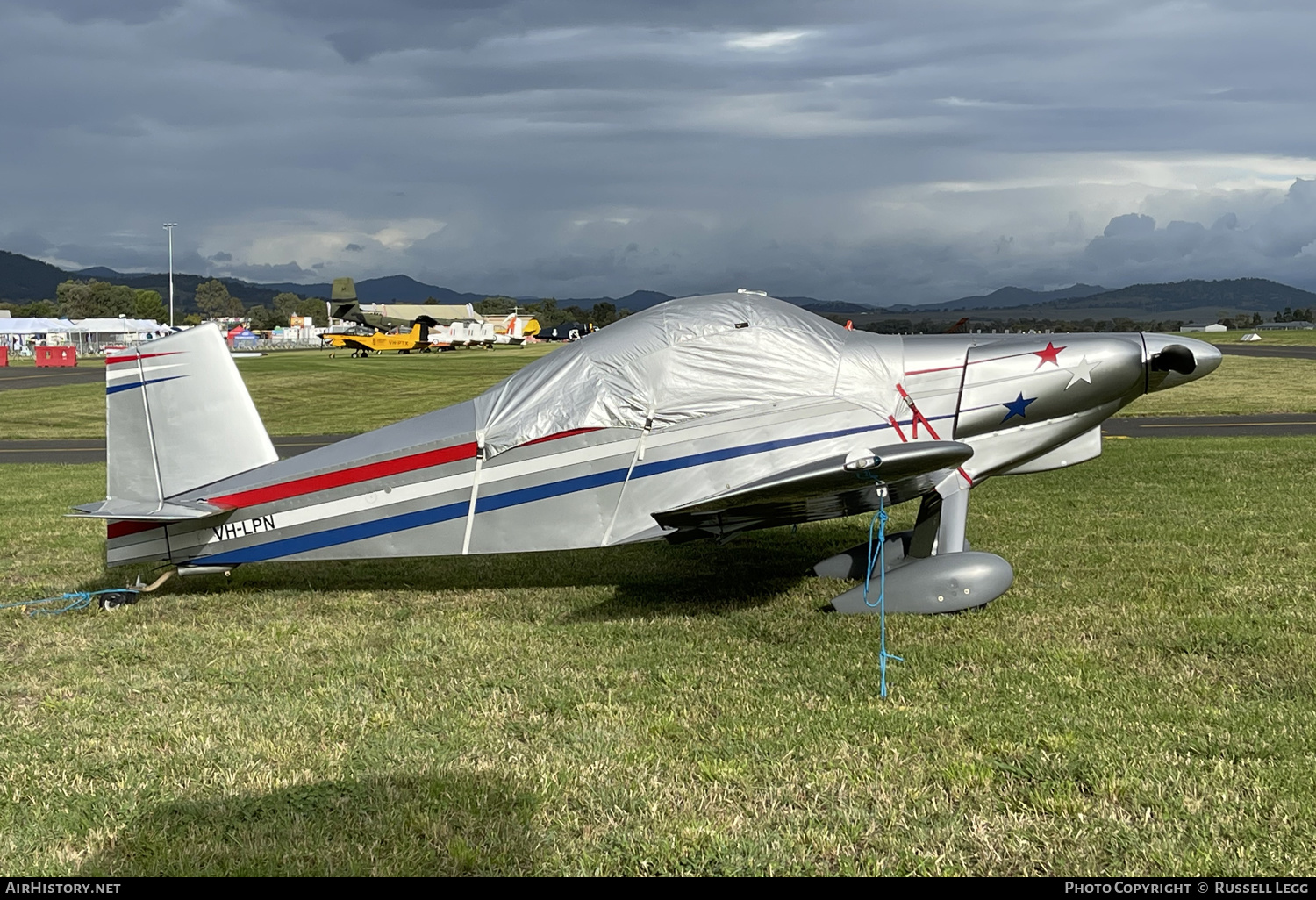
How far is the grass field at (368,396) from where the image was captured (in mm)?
25484

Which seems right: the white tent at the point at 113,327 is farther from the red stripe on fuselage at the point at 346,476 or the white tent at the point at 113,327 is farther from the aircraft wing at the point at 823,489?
the aircraft wing at the point at 823,489

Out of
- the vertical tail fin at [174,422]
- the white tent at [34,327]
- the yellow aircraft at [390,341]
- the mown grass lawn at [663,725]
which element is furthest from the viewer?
the white tent at [34,327]

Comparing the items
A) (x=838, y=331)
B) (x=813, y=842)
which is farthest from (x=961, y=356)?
(x=813, y=842)

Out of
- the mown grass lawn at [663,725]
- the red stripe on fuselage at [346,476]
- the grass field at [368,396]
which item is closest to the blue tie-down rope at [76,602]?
the mown grass lawn at [663,725]

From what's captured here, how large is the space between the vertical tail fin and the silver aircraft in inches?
0.5

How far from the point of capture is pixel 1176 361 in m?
7.38

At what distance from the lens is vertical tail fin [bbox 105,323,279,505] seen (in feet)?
24.8

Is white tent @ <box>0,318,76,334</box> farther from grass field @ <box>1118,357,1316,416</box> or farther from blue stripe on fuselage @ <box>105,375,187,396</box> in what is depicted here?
blue stripe on fuselage @ <box>105,375,187,396</box>

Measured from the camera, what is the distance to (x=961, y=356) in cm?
744

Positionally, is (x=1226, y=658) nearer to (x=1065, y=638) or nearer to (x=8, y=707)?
(x=1065, y=638)

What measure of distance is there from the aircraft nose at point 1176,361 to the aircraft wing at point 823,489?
1.72 metres

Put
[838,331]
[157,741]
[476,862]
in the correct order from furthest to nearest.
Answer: [838,331], [157,741], [476,862]

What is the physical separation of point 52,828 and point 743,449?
444 centimetres

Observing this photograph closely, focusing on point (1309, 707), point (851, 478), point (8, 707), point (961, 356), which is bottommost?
point (8, 707)
